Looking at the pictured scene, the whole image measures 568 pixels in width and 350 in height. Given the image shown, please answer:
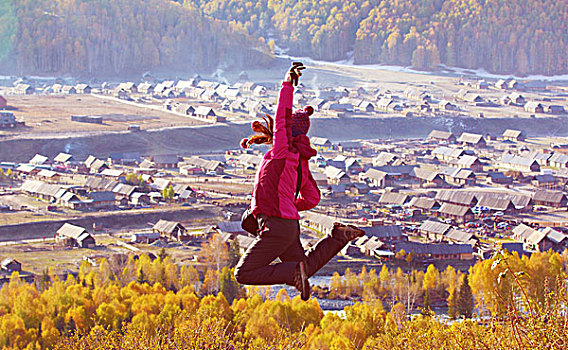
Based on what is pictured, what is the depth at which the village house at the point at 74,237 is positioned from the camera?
32469 mm

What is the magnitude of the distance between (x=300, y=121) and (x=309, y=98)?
229 ft

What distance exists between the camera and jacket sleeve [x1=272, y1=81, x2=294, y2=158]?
22.6 feet

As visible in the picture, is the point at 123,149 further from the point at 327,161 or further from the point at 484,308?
the point at 484,308

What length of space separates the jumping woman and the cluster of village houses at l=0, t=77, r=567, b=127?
58.0 meters

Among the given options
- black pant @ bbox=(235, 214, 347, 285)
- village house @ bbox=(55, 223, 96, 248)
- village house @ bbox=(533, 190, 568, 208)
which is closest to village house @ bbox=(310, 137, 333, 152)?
village house @ bbox=(533, 190, 568, 208)

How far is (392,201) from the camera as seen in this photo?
4159cm

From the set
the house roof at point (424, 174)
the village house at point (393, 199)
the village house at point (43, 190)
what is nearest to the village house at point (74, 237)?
the village house at point (43, 190)

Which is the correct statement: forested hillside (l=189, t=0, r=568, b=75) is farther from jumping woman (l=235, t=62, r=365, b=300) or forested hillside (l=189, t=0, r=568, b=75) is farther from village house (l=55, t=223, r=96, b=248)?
jumping woman (l=235, t=62, r=365, b=300)

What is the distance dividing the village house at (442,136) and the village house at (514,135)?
3.78 metres

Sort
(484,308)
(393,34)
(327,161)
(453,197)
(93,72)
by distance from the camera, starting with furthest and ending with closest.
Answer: (393,34) → (93,72) → (327,161) → (453,197) → (484,308)

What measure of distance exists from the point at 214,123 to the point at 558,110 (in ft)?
92.7

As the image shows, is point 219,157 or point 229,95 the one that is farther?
point 229,95

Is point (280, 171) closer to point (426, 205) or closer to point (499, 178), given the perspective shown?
point (426, 205)

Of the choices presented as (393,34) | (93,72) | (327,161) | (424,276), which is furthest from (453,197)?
(393,34)
